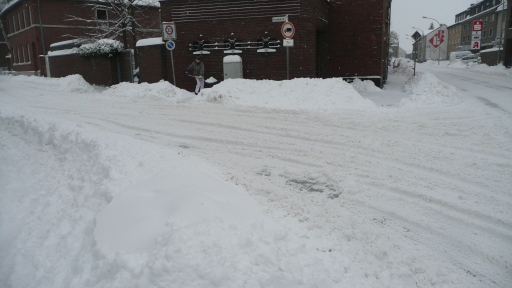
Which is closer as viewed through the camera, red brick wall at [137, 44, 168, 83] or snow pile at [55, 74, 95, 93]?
red brick wall at [137, 44, 168, 83]

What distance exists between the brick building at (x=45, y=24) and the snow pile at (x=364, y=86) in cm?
1917

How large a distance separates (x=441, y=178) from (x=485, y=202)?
0.84 m

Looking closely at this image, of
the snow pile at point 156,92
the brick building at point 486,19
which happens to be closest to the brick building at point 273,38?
the snow pile at point 156,92

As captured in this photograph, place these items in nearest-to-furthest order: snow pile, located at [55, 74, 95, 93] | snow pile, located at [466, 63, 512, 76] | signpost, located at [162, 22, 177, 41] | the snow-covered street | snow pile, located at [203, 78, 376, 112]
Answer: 1. the snow-covered street
2. snow pile, located at [203, 78, 376, 112]
3. signpost, located at [162, 22, 177, 41]
4. snow pile, located at [55, 74, 95, 93]
5. snow pile, located at [466, 63, 512, 76]

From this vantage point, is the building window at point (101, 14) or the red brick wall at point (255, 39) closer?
the red brick wall at point (255, 39)

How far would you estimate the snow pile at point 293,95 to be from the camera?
→ 37.6ft

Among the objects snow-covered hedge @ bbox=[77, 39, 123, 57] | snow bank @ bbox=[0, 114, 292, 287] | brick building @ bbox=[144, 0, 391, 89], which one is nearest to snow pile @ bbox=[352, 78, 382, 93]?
brick building @ bbox=[144, 0, 391, 89]

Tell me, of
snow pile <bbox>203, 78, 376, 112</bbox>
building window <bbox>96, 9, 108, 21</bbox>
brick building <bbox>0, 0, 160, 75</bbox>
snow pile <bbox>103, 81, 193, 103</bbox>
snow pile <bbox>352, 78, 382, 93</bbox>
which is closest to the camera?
snow pile <bbox>203, 78, 376, 112</bbox>

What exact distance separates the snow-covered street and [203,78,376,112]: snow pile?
1987 mm

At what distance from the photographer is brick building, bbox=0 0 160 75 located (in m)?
32.0

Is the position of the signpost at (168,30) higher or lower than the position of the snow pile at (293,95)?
higher

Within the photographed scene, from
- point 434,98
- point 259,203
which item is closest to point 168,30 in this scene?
point 434,98

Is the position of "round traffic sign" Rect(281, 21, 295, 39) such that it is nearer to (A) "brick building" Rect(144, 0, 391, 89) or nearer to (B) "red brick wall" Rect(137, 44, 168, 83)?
(A) "brick building" Rect(144, 0, 391, 89)

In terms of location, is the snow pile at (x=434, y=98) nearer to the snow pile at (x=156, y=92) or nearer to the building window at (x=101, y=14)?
the snow pile at (x=156, y=92)
